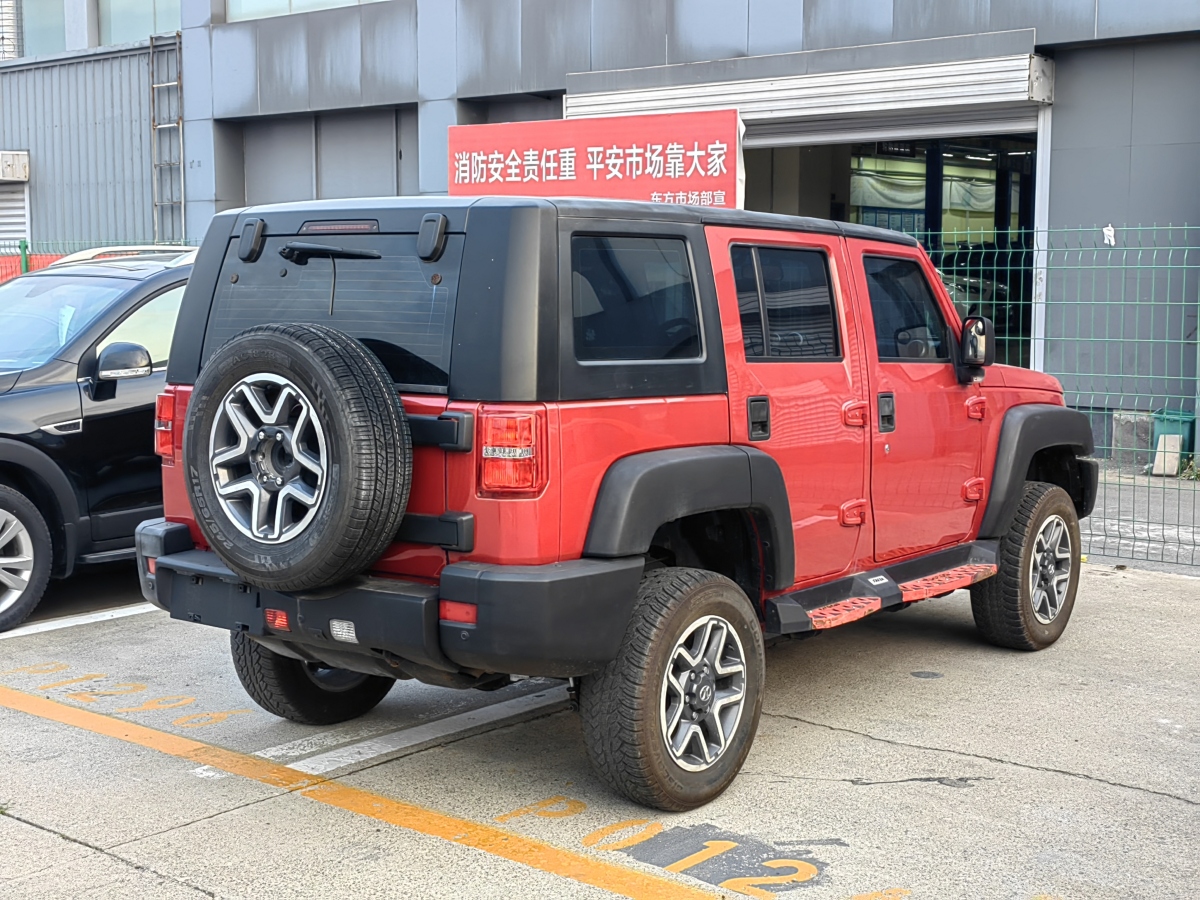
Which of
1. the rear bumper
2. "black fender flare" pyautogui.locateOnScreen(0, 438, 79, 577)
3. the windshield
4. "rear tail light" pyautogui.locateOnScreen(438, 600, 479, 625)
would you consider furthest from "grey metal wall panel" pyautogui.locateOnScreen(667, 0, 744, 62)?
"rear tail light" pyautogui.locateOnScreen(438, 600, 479, 625)

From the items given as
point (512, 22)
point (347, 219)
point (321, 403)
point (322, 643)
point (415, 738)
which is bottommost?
point (415, 738)

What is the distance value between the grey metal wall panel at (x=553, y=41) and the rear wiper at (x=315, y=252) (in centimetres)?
1217

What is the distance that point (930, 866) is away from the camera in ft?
13.7

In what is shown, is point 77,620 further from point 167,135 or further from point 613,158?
point 167,135

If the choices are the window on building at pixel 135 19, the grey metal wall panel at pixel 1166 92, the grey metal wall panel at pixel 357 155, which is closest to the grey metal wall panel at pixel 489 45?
the grey metal wall panel at pixel 357 155

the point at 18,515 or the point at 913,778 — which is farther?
the point at 18,515

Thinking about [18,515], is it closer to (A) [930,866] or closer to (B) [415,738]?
Result: (B) [415,738]

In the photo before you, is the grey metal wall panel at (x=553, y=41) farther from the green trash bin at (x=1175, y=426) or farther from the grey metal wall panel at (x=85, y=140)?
the grey metal wall panel at (x=85, y=140)

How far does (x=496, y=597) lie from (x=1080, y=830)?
202cm

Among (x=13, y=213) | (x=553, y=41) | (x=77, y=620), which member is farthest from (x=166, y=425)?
(x=13, y=213)

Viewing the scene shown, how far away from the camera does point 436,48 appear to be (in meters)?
17.6

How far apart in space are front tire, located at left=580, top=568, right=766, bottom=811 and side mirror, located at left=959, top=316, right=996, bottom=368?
1.99 m

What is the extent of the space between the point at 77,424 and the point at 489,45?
10.9 metres

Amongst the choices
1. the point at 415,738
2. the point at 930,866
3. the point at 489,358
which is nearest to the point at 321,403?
the point at 489,358
